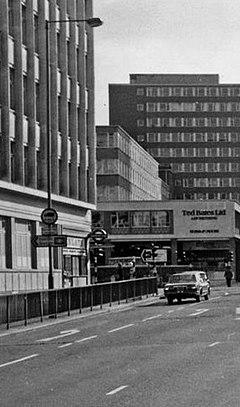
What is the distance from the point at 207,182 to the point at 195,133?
856cm

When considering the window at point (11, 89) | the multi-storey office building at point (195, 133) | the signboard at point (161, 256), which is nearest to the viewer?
the window at point (11, 89)

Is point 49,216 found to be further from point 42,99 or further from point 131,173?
point 131,173

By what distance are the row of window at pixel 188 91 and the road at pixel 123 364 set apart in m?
125

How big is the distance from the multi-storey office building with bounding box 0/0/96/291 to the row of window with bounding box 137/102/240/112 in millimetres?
94232

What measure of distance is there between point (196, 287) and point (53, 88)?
14.6 meters

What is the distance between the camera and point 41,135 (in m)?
51.5

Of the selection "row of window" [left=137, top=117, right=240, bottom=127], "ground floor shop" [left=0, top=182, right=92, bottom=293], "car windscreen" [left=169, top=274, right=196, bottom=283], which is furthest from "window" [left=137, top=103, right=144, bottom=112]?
"car windscreen" [left=169, top=274, right=196, bottom=283]

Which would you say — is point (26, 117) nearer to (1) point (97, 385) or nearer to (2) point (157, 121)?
(1) point (97, 385)

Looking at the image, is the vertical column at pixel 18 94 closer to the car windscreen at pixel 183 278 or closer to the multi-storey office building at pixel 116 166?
the car windscreen at pixel 183 278

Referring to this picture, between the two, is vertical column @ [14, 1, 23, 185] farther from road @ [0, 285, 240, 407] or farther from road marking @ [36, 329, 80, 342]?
road marking @ [36, 329, 80, 342]

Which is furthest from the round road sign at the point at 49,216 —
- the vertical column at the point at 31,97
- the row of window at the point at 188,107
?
the row of window at the point at 188,107

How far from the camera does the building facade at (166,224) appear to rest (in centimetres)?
10269

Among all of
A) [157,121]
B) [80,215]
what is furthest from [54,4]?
[157,121]

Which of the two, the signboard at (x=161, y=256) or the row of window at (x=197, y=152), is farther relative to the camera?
the row of window at (x=197, y=152)
